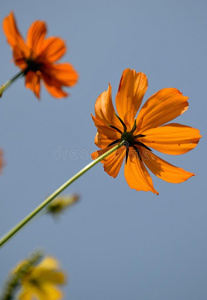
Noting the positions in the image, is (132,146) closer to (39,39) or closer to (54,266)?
(39,39)

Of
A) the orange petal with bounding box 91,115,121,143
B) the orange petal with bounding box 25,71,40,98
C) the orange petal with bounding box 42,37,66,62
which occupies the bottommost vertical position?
the orange petal with bounding box 91,115,121,143

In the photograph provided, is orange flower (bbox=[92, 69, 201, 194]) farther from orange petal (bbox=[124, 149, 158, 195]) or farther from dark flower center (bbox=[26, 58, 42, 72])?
dark flower center (bbox=[26, 58, 42, 72])

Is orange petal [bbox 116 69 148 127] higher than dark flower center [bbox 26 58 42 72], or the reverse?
dark flower center [bbox 26 58 42 72]

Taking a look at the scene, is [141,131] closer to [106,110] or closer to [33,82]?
[106,110]

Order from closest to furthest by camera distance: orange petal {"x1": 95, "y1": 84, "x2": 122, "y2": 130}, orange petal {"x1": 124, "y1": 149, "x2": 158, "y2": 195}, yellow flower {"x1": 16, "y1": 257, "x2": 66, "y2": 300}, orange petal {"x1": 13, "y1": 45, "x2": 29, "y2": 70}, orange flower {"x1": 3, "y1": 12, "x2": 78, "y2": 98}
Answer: yellow flower {"x1": 16, "y1": 257, "x2": 66, "y2": 300}
orange petal {"x1": 13, "y1": 45, "x2": 29, "y2": 70}
orange flower {"x1": 3, "y1": 12, "x2": 78, "y2": 98}
orange petal {"x1": 124, "y1": 149, "x2": 158, "y2": 195}
orange petal {"x1": 95, "y1": 84, "x2": 122, "y2": 130}

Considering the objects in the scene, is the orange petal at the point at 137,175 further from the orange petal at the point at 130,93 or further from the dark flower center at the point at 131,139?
the orange petal at the point at 130,93

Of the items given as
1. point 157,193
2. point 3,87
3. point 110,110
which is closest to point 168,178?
point 157,193

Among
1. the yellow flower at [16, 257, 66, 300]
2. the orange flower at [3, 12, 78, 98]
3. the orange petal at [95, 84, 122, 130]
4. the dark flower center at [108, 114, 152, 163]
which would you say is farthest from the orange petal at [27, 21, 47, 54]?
the yellow flower at [16, 257, 66, 300]
